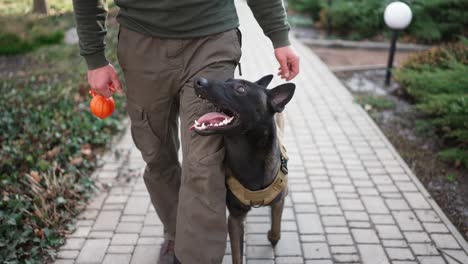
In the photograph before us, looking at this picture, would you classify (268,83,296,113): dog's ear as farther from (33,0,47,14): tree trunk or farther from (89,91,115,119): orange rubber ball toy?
(33,0,47,14): tree trunk

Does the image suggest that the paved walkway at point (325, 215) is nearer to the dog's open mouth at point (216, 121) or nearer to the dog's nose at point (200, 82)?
the dog's open mouth at point (216, 121)

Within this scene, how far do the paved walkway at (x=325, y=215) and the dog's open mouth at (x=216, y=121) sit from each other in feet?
4.71

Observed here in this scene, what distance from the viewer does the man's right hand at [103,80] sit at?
2736 mm

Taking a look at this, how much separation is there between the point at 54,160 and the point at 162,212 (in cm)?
209

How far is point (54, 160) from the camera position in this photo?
4723 millimetres

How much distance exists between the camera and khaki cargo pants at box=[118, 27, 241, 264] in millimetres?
2416

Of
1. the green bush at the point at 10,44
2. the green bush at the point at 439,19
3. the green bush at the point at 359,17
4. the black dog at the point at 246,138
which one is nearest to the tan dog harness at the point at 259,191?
the black dog at the point at 246,138

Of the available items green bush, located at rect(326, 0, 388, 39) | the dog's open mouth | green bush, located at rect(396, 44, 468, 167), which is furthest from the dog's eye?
green bush, located at rect(326, 0, 388, 39)

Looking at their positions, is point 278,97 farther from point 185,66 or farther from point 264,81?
point 185,66

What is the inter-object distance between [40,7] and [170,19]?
7.11m

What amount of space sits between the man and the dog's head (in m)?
0.10

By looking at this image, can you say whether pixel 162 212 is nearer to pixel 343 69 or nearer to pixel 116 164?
pixel 116 164

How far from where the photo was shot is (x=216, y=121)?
2410 mm

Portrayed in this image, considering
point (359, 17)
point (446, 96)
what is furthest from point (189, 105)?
point (359, 17)
